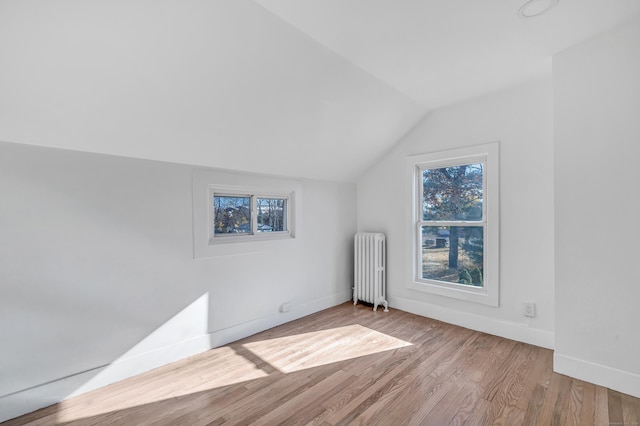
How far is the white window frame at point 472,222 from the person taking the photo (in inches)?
118

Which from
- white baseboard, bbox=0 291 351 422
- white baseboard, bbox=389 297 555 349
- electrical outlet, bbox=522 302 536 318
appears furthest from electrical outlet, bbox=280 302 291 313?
electrical outlet, bbox=522 302 536 318

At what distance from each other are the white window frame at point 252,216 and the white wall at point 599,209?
2.56 m

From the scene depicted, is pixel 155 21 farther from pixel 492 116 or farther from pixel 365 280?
pixel 365 280

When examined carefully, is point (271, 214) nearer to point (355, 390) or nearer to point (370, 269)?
point (370, 269)

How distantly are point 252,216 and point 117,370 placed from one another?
170 centimetres

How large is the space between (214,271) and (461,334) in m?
2.56

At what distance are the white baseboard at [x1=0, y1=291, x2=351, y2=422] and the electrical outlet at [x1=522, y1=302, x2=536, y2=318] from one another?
2.44 m

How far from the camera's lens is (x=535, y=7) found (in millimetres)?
1772

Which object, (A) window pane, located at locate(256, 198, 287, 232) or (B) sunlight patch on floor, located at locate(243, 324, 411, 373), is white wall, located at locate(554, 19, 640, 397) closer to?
(B) sunlight patch on floor, located at locate(243, 324, 411, 373)

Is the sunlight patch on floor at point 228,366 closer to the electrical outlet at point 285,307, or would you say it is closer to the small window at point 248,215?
the electrical outlet at point 285,307

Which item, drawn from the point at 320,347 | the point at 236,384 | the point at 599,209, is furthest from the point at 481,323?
the point at 236,384

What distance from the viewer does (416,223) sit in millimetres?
3676

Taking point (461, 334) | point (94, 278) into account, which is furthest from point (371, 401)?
point (94, 278)

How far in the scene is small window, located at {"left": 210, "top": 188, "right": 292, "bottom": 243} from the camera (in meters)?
2.90
